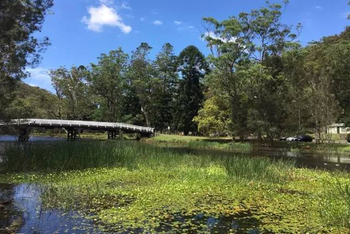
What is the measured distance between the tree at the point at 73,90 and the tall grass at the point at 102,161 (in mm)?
64198

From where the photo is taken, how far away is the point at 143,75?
3014 inches

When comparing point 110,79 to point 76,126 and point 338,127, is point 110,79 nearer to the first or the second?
point 76,126

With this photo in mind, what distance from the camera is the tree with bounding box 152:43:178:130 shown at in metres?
78.9

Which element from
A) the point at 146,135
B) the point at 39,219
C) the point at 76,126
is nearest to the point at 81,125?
the point at 76,126

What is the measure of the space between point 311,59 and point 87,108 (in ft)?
175

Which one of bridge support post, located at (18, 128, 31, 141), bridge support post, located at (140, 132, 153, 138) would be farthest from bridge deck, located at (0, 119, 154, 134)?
bridge support post, located at (18, 128, 31, 141)

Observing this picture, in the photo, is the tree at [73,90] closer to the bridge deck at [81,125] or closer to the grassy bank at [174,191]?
the bridge deck at [81,125]

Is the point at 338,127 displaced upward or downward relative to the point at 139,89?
downward

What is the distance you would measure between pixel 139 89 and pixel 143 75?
349 cm

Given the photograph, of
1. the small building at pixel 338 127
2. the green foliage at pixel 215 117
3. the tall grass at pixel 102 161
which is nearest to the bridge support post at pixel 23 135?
the green foliage at pixel 215 117

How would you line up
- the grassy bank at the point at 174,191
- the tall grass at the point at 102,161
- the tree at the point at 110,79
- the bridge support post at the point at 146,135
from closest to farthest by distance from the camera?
1. the grassy bank at the point at 174,191
2. the tall grass at the point at 102,161
3. the bridge support post at the point at 146,135
4. the tree at the point at 110,79

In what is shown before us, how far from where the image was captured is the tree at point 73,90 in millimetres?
81750

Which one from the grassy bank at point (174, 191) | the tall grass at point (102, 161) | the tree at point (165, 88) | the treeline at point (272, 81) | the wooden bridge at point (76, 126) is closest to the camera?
the grassy bank at point (174, 191)

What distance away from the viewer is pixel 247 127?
166 ft
